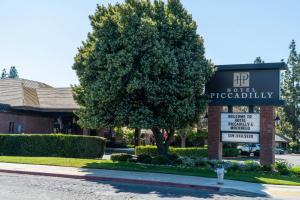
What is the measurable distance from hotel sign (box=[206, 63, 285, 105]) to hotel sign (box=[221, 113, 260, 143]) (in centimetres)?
76

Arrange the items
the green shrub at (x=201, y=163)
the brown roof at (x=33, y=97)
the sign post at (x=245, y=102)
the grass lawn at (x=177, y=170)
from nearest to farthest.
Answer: the grass lawn at (x=177, y=170) < the green shrub at (x=201, y=163) < the sign post at (x=245, y=102) < the brown roof at (x=33, y=97)

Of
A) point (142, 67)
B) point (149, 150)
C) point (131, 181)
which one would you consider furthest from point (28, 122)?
point (131, 181)

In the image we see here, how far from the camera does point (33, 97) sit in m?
40.9

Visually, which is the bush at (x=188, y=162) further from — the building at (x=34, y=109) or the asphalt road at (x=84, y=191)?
the building at (x=34, y=109)

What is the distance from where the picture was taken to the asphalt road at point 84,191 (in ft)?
42.6

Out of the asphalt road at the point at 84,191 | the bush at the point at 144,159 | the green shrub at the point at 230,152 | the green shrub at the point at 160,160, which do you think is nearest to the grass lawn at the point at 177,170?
the green shrub at the point at 160,160

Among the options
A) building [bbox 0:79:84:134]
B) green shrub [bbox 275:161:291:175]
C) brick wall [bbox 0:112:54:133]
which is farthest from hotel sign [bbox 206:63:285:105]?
brick wall [bbox 0:112:54:133]

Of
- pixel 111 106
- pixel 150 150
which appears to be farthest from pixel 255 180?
pixel 150 150

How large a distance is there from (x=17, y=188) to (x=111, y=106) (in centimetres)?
1031

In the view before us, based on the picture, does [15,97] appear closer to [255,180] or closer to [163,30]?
[163,30]

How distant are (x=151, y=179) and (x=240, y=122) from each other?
8713 millimetres

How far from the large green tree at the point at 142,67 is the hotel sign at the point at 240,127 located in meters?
1.70

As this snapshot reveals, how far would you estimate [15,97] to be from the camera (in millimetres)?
38969

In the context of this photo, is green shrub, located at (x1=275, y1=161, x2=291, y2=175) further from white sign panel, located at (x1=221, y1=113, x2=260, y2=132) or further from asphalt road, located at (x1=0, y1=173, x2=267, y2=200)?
asphalt road, located at (x1=0, y1=173, x2=267, y2=200)
